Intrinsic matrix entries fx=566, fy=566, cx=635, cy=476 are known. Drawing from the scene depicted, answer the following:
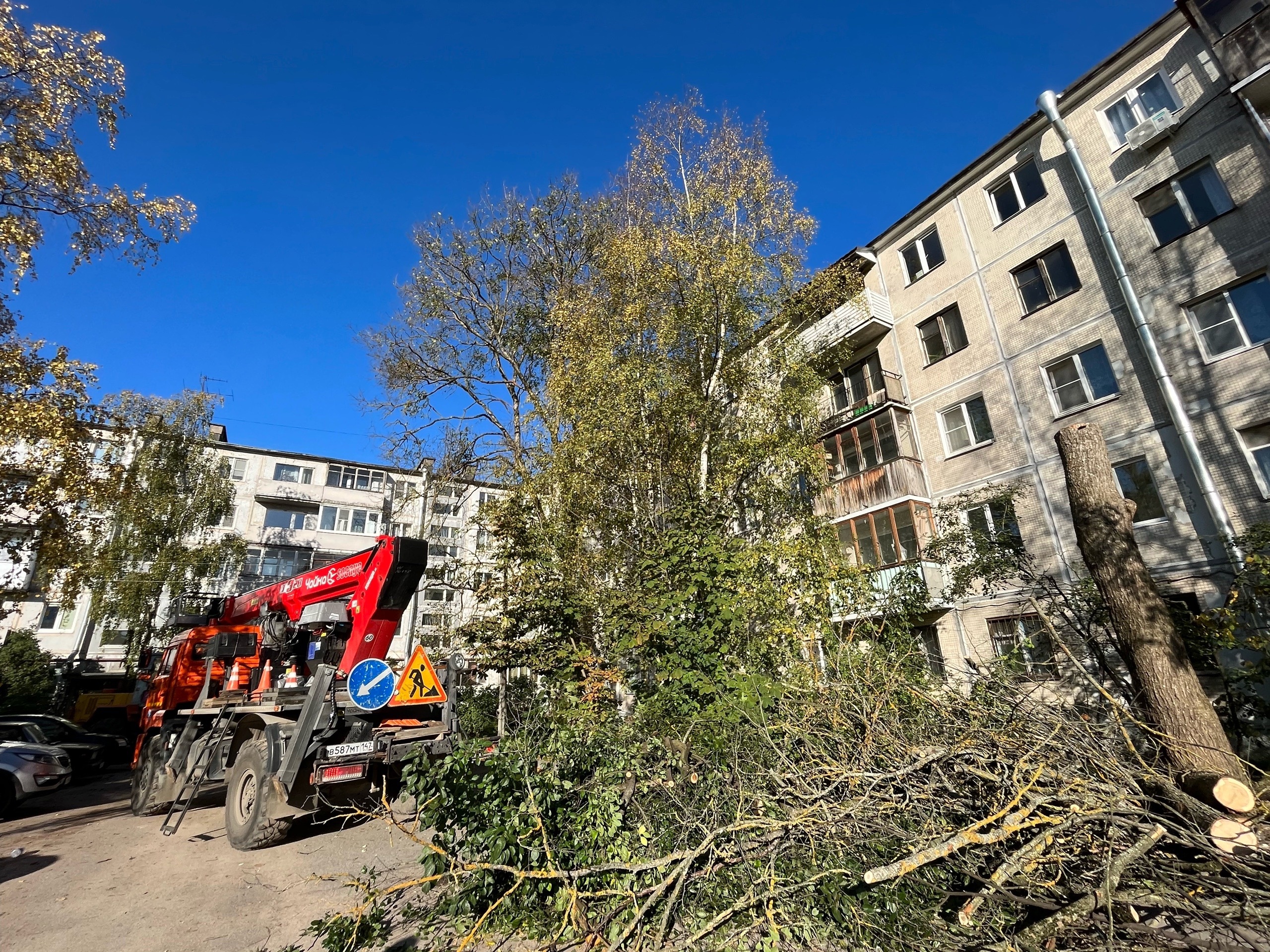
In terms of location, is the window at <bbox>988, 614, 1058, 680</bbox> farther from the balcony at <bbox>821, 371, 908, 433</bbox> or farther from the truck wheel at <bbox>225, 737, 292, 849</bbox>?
the truck wheel at <bbox>225, 737, 292, 849</bbox>

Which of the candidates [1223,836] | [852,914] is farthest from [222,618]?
[1223,836]

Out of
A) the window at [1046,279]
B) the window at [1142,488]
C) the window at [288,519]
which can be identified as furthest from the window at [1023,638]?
the window at [288,519]

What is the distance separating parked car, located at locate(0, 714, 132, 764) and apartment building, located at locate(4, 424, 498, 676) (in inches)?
Answer: 413

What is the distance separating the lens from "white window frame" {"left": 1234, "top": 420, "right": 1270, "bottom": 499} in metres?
10.8

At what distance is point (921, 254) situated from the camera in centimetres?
1852

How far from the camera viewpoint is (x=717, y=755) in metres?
5.93

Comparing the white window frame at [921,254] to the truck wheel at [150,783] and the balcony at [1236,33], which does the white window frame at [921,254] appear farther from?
the truck wheel at [150,783]

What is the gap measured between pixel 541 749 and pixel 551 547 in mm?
6978

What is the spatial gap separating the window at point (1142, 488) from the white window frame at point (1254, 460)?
148 cm

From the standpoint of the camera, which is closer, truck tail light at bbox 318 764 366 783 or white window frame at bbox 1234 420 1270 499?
truck tail light at bbox 318 764 366 783

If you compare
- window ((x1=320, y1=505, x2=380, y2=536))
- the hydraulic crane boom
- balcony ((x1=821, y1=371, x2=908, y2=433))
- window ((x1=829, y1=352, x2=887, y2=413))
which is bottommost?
the hydraulic crane boom

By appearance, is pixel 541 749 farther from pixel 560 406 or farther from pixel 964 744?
pixel 560 406

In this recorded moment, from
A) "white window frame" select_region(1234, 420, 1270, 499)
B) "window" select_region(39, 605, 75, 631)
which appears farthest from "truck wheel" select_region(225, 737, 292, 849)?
"window" select_region(39, 605, 75, 631)

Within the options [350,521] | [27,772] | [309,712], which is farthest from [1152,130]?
[350,521]
